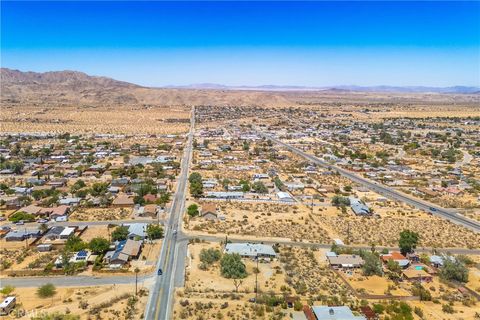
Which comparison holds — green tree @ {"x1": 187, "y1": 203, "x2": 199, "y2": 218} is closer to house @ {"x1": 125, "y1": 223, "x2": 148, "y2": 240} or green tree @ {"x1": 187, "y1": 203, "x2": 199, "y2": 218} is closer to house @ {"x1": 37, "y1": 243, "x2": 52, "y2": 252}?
house @ {"x1": 125, "y1": 223, "x2": 148, "y2": 240}

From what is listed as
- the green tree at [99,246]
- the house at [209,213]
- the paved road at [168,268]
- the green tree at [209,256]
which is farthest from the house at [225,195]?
the green tree at [99,246]

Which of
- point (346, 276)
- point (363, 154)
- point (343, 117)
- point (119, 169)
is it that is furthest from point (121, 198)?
point (343, 117)

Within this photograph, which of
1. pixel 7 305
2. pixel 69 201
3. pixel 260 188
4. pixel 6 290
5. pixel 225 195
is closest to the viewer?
pixel 7 305

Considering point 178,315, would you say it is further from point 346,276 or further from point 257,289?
point 346,276

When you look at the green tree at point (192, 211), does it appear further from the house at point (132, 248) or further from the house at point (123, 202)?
the house at point (123, 202)

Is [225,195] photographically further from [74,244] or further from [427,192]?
[427,192]

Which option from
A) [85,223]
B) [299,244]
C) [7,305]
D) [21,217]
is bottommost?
[299,244]

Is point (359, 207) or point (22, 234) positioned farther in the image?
point (359, 207)

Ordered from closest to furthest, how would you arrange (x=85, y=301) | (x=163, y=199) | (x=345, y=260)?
(x=85, y=301), (x=345, y=260), (x=163, y=199)

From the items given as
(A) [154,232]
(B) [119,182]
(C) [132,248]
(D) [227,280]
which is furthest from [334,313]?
(B) [119,182]
